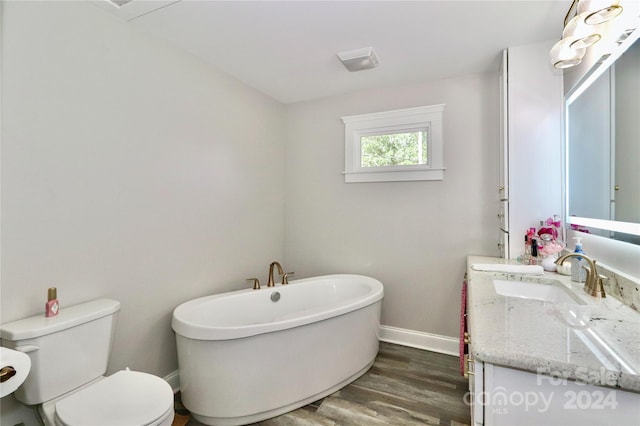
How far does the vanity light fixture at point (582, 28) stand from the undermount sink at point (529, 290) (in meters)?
1.20

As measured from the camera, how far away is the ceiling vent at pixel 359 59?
2.14m

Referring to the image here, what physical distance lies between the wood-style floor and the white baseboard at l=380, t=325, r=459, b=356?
15 cm

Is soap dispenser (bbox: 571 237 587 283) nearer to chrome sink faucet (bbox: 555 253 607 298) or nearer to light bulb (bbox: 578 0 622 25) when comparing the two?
chrome sink faucet (bbox: 555 253 607 298)

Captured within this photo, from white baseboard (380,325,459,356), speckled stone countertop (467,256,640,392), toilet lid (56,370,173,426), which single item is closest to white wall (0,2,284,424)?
toilet lid (56,370,173,426)

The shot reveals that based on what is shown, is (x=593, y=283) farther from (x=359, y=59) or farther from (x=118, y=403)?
(x=118, y=403)

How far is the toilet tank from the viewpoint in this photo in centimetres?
125

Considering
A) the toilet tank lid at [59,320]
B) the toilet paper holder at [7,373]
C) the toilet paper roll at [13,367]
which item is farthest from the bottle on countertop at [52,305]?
the toilet paper holder at [7,373]

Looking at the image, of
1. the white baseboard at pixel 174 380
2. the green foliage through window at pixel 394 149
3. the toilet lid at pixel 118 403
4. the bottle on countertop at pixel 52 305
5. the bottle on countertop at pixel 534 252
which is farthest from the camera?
the green foliage through window at pixel 394 149

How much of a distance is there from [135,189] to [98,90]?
0.60m

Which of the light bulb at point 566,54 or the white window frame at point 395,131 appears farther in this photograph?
the white window frame at point 395,131

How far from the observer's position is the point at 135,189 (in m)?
1.87

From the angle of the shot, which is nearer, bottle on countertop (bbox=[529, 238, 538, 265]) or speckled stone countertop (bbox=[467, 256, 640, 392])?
speckled stone countertop (bbox=[467, 256, 640, 392])

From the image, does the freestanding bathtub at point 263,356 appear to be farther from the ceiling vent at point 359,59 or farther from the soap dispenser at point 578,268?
the ceiling vent at point 359,59

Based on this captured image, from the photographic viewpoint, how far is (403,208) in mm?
2801
